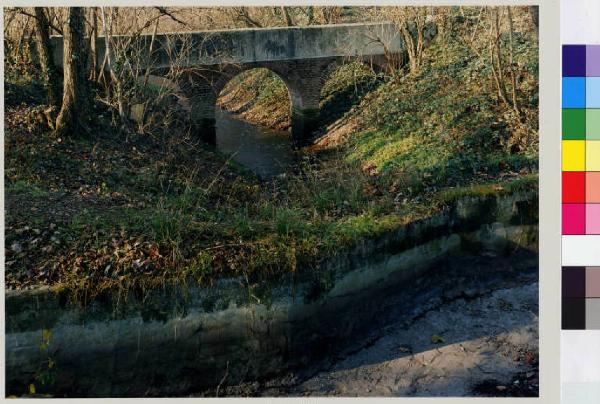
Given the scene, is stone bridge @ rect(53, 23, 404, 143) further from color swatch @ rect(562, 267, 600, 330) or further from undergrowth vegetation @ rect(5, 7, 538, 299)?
color swatch @ rect(562, 267, 600, 330)

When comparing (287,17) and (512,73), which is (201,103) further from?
(512,73)

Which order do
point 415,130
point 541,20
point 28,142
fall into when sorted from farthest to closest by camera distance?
point 415,130 < point 28,142 < point 541,20

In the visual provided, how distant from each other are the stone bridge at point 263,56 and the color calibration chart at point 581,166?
944 centimetres

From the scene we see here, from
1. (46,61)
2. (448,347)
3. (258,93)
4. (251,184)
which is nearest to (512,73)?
(251,184)

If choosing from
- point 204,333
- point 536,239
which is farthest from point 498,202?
point 204,333

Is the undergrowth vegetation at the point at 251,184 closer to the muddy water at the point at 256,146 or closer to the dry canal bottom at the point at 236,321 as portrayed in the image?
the dry canal bottom at the point at 236,321

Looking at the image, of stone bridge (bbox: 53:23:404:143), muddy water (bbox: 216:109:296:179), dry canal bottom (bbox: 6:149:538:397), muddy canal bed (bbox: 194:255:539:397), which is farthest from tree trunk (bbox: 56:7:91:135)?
muddy canal bed (bbox: 194:255:539:397)

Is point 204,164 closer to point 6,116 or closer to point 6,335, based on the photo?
point 6,116

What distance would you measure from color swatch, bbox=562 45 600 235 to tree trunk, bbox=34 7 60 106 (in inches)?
372

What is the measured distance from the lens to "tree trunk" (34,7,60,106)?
12.8 meters

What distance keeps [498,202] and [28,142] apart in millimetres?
8735

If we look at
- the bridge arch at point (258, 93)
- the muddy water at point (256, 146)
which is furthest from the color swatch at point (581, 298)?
the bridge arch at point (258, 93)

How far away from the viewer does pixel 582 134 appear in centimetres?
832

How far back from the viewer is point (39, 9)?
12953 mm
